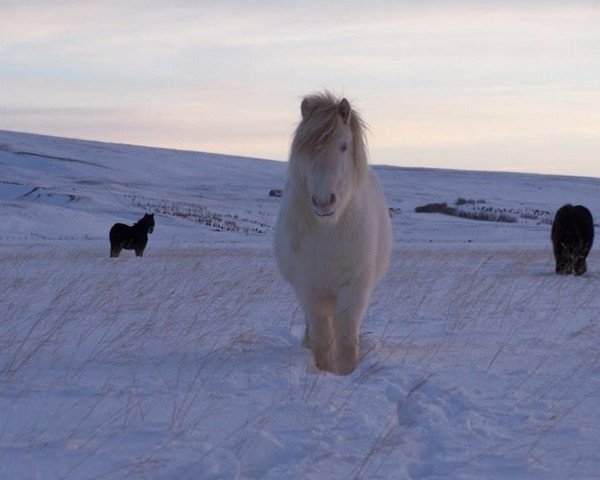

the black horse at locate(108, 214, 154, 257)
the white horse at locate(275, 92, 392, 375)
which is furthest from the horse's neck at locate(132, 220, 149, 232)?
the white horse at locate(275, 92, 392, 375)

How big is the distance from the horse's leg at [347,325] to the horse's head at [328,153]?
0.57m

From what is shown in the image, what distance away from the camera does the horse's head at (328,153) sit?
5.99 metres

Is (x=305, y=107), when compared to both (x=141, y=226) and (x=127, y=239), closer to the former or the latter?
(x=127, y=239)

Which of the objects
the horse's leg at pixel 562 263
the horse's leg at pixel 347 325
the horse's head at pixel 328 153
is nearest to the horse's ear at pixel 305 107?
the horse's head at pixel 328 153

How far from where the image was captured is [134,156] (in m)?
85.4

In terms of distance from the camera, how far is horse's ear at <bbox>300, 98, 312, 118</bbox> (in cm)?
645

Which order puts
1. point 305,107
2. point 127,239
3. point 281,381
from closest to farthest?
point 281,381 < point 305,107 < point 127,239

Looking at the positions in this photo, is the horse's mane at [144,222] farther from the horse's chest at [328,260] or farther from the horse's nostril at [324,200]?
the horse's nostril at [324,200]

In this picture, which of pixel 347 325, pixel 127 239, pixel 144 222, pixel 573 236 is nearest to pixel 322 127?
pixel 347 325

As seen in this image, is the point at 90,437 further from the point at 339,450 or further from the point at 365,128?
the point at 365,128

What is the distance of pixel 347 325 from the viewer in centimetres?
638

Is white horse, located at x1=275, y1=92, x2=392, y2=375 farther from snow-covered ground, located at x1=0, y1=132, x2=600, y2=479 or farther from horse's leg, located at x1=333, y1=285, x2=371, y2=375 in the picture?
snow-covered ground, located at x1=0, y1=132, x2=600, y2=479

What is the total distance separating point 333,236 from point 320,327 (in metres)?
0.64

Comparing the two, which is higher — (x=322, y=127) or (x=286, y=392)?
(x=322, y=127)
